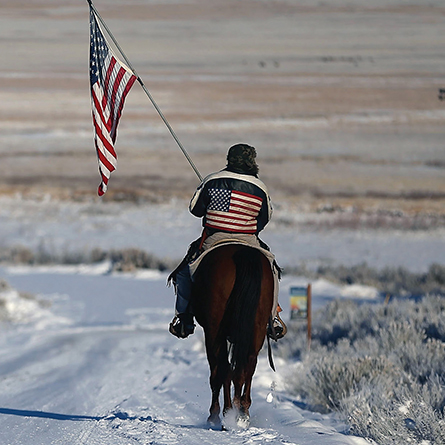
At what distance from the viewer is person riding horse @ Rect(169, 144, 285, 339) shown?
786 cm

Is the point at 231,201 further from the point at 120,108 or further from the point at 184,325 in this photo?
the point at 120,108

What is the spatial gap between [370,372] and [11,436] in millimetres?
4586

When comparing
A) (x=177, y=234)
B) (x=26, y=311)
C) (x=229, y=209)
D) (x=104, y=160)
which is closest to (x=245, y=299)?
(x=229, y=209)

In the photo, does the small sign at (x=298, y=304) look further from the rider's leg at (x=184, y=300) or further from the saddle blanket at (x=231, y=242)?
the saddle blanket at (x=231, y=242)

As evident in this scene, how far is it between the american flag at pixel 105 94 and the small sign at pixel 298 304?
198 inches

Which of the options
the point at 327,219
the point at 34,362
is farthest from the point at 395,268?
the point at 34,362

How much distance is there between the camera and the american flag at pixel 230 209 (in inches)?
309

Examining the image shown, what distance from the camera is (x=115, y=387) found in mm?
11266

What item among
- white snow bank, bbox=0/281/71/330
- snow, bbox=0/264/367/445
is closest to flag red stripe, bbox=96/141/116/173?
snow, bbox=0/264/367/445

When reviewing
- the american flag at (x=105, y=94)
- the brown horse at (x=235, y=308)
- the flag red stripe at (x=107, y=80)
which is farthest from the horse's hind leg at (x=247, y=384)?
the flag red stripe at (x=107, y=80)

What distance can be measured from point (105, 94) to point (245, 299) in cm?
386

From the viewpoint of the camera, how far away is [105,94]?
1022 cm

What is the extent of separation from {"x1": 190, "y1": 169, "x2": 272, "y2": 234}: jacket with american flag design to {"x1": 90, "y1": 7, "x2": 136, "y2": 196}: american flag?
2233 millimetres

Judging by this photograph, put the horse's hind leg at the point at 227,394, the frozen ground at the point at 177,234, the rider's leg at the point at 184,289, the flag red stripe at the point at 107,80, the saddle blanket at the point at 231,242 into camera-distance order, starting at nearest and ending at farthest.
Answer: the saddle blanket at the point at 231,242 → the horse's hind leg at the point at 227,394 → the rider's leg at the point at 184,289 → the flag red stripe at the point at 107,80 → the frozen ground at the point at 177,234
